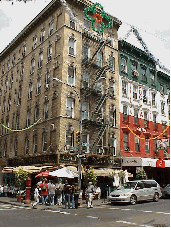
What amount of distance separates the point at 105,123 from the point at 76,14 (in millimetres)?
13271

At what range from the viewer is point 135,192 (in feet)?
65.4

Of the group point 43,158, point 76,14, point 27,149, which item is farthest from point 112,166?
point 76,14

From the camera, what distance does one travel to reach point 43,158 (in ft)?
87.7

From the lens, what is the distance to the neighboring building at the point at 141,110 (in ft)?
105

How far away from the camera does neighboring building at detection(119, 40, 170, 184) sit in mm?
32000

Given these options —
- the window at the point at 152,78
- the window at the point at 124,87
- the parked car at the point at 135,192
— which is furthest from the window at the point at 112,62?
the parked car at the point at 135,192

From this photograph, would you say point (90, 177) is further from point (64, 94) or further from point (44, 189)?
point (64, 94)

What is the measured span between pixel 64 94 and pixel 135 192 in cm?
1222

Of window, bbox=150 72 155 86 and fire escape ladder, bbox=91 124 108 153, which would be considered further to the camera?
window, bbox=150 72 155 86

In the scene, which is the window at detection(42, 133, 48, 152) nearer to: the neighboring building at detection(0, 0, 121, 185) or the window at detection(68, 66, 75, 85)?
the neighboring building at detection(0, 0, 121, 185)

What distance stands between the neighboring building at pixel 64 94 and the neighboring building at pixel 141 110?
4.78ft

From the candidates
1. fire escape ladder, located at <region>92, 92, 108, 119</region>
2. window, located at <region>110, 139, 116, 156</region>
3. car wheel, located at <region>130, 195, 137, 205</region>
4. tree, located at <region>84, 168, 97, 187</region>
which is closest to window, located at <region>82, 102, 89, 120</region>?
fire escape ladder, located at <region>92, 92, 108, 119</region>

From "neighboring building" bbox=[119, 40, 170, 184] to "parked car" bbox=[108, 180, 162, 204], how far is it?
748 centimetres

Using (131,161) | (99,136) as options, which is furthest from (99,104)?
(131,161)
